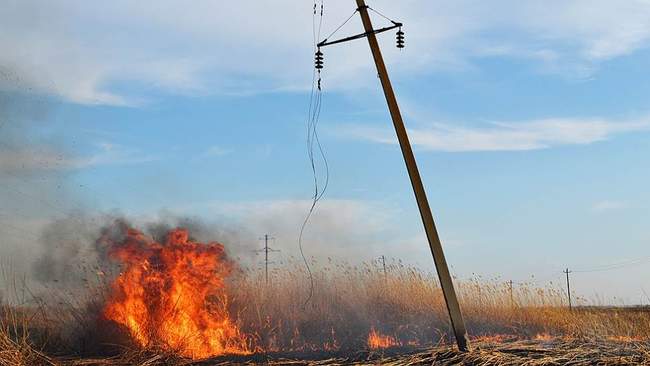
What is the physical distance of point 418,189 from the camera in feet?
43.0

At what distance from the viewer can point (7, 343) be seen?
12.4m

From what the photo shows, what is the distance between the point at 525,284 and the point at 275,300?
8.88m

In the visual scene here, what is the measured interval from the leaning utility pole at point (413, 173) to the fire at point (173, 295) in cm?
551

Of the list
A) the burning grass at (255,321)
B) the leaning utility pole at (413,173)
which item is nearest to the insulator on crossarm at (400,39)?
the leaning utility pole at (413,173)

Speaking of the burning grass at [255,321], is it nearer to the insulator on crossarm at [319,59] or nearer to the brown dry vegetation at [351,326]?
the brown dry vegetation at [351,326]

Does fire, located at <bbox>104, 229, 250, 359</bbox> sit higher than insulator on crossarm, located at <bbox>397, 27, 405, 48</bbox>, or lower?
lower

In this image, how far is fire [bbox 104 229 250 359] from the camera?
15.8 meters

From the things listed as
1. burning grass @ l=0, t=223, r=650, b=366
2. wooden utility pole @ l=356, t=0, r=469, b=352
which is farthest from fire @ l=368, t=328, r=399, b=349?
wooden utility pole @ l=356, t=0, r=469, b=352

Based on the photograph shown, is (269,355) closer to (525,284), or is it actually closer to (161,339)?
(161,339)

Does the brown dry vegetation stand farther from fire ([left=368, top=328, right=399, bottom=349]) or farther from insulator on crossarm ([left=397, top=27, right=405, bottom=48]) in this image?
insulator on crossarm ([left=397, top=27, right=405, bottom=48])

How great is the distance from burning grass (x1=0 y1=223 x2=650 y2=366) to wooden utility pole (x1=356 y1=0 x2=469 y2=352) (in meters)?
0.77

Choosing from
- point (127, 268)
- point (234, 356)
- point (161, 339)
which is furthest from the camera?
point (127, 268)

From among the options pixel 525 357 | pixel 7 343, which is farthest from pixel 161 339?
pixel 525 357

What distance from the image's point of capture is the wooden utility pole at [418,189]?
12.9m
